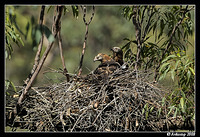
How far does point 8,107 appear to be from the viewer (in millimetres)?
2109

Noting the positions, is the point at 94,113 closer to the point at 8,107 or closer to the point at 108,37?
the point at 8,107

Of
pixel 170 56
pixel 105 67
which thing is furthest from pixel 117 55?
pixel 170 56

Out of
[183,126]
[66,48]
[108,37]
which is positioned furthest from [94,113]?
[66,48]

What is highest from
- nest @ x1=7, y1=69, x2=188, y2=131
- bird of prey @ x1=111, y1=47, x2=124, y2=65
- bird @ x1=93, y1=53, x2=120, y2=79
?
bird of prey @ x1=111, y1=47, x2=124, y2=65

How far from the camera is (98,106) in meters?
1.99

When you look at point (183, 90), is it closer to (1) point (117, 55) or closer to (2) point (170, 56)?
(2) point (170, 56)

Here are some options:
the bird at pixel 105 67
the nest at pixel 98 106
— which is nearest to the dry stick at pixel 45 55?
the nest at pixel 98 106

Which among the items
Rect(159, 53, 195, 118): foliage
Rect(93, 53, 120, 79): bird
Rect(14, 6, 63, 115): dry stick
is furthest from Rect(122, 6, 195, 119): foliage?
Rect(14, 6, 63, 115): dry stick

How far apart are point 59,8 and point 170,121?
1120 mm

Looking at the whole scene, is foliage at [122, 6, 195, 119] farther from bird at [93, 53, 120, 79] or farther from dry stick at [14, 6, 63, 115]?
dry stick at [14, 6, 63, 115]

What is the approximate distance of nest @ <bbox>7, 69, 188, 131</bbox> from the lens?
6.49ft

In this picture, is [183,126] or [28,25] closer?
[28,25]

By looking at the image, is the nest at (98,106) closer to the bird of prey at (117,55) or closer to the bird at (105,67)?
the bird at (105,67)

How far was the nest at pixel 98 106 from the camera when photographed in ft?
6.49
